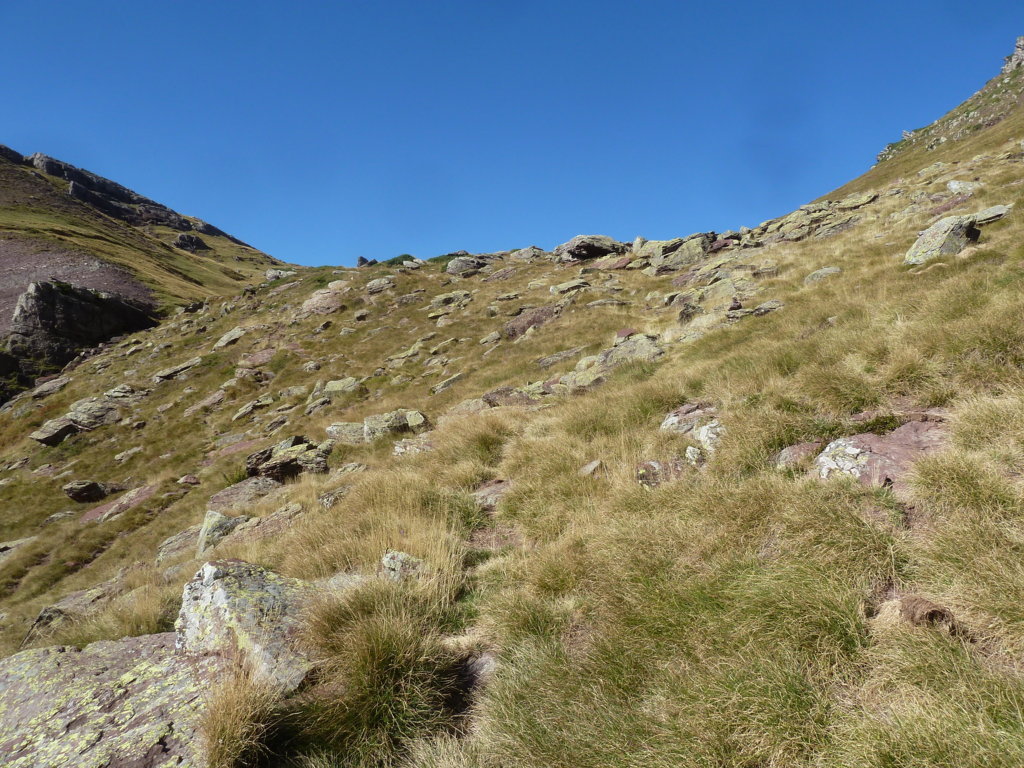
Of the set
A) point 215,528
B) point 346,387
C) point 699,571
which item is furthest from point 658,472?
point 346,387

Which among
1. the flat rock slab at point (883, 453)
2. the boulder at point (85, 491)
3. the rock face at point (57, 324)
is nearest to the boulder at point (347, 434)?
the boulder at point (85, 491)

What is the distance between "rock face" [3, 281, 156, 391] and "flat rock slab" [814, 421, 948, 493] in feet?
182

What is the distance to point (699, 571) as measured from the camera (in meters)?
3.77

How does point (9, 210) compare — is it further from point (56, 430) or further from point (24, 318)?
point (56, 430)

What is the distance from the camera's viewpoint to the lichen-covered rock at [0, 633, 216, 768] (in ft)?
9.72

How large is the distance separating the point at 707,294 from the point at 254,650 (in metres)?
19.4

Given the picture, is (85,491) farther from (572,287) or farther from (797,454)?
(572,287)

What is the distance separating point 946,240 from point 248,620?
668 inches

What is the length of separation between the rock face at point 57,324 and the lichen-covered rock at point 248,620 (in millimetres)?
50533

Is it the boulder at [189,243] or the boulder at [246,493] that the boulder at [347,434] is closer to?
the boulder at [246,493]

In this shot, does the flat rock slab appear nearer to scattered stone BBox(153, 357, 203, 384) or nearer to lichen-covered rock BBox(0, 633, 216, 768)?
lichen-covered rock BBox(0, 633, 216, 768)

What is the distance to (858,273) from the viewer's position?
13.2 m

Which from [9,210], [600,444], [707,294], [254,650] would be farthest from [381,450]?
[9,210]

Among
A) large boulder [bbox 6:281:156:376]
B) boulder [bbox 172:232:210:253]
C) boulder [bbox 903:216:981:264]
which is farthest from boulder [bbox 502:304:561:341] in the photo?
boulder [bbox 172:232:210:253]
